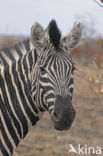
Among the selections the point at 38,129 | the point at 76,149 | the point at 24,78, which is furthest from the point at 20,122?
the point at 38,129

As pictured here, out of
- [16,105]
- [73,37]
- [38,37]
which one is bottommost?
[16,105]

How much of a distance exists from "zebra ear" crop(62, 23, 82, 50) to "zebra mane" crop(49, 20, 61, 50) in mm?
172

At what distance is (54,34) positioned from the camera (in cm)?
431

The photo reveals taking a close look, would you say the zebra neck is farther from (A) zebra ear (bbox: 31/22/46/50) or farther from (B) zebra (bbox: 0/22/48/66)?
(B) zebra (bbox: 0/22/48/66)

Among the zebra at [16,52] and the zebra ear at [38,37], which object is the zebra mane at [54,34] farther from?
the zebra at [16,52]

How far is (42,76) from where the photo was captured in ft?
14.0

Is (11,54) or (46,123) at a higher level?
(11,54)

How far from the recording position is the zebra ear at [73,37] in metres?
4.52

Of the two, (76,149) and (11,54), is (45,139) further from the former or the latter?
(11,54)

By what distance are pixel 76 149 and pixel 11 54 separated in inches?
154
